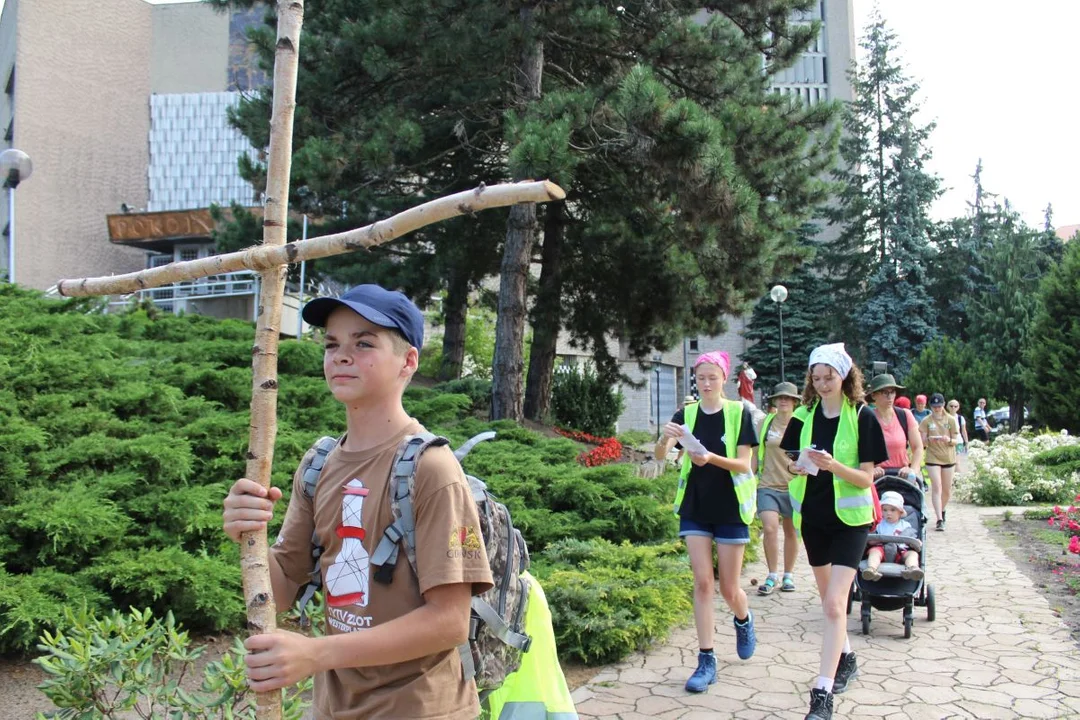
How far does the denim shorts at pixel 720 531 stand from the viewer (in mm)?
5414

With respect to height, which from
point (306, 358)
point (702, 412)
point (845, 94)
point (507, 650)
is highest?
point (845, 94)

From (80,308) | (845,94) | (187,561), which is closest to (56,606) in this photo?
(187,561)

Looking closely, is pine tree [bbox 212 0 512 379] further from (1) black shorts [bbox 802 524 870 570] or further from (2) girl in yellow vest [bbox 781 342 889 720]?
(1) black shorts [bbox 802 524 870 570]

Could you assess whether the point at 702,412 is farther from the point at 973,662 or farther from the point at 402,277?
the point at 402,277

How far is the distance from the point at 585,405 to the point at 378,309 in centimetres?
1802

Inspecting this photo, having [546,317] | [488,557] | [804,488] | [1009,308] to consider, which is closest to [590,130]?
[546,317]

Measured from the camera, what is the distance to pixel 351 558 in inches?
82.1

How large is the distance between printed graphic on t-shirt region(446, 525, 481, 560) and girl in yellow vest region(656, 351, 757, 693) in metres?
3.46

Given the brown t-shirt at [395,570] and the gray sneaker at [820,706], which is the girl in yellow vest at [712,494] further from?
the brown t-shirt at [395,570]

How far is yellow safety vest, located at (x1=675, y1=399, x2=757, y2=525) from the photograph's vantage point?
5457mm

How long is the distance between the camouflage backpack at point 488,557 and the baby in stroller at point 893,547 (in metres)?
5.11

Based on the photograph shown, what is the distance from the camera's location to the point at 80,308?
10.9 meters

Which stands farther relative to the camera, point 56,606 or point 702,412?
point 702,412

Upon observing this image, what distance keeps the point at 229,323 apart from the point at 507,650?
1200 cm
